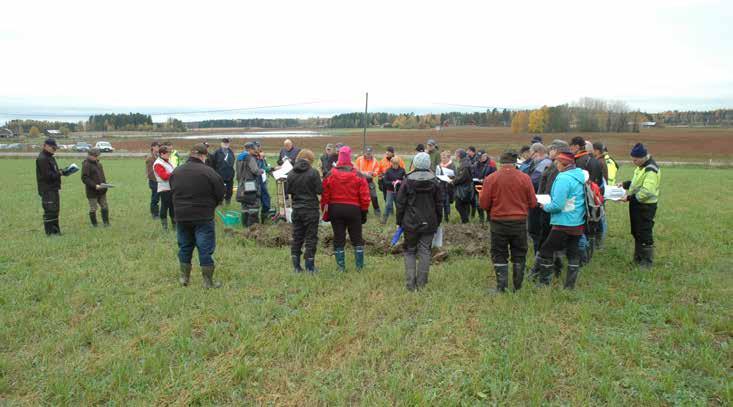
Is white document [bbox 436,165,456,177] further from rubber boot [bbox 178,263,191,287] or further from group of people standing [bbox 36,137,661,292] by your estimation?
rubber boot [bbox 178,263,191,287]

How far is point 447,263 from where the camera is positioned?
8.16 m

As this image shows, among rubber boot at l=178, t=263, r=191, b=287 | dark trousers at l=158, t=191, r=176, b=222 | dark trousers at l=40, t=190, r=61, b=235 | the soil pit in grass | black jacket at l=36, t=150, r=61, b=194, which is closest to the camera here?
rubber boot at l=178, t=263, r=191, b=287

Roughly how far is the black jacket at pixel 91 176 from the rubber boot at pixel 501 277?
8.93m

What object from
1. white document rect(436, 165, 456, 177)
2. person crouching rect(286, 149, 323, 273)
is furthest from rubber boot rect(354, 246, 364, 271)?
white document rect(436, 165, 456, 177)

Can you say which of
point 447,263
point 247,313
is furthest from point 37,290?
point 447,263

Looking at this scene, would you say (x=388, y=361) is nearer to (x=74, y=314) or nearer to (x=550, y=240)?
(x=550, y=240)

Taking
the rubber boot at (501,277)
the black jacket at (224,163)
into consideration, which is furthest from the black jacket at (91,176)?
the rubber boot at (501,277)

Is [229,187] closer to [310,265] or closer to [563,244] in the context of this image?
[310,265]

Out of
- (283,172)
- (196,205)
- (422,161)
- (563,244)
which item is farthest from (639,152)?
(283,172)

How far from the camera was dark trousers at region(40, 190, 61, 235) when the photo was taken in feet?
32.7

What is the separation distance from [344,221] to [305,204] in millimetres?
689

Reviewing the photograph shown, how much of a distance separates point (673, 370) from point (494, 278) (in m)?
2.97

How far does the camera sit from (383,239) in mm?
9492

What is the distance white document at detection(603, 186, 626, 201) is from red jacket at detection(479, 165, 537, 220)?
2.16 m
